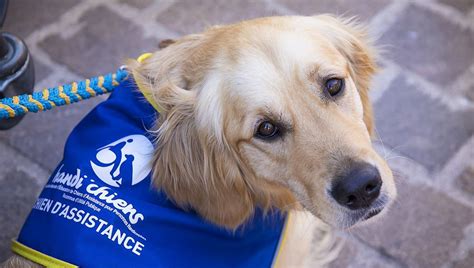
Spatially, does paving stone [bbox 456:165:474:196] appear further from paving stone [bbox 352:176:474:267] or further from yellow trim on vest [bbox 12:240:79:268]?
yellow trim on vest [bbox 12:240:79:268]

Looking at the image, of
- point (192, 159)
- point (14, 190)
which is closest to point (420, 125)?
point (192, 159)

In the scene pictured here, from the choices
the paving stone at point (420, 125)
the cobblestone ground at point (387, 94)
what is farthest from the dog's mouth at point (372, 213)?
the paving stone at point (420, 125)

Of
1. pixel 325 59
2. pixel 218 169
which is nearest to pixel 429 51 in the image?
pixel 325 59

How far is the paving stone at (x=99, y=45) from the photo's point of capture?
4.37 metres

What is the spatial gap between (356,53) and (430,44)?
1878mm

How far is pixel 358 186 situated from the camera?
2.17m

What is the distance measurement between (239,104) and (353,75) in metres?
0.62

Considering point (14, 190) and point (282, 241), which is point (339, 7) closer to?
point (282, 241)

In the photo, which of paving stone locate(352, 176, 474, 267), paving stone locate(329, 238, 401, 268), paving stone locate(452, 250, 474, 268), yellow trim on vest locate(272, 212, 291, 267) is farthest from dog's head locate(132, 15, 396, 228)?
paving stone locate(452, 250, 474, 268)

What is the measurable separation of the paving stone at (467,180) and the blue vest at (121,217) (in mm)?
1569

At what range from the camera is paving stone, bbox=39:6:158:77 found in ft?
14.3

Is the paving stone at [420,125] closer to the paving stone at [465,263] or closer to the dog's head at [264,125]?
the paving stone at [465,263]

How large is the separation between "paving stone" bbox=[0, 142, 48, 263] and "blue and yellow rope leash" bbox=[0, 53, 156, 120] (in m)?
1.22

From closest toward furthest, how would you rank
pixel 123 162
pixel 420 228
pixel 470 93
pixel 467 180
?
pixel 123 162 → pixel 420 228 → pixel 467 180 → pixel 470 93
